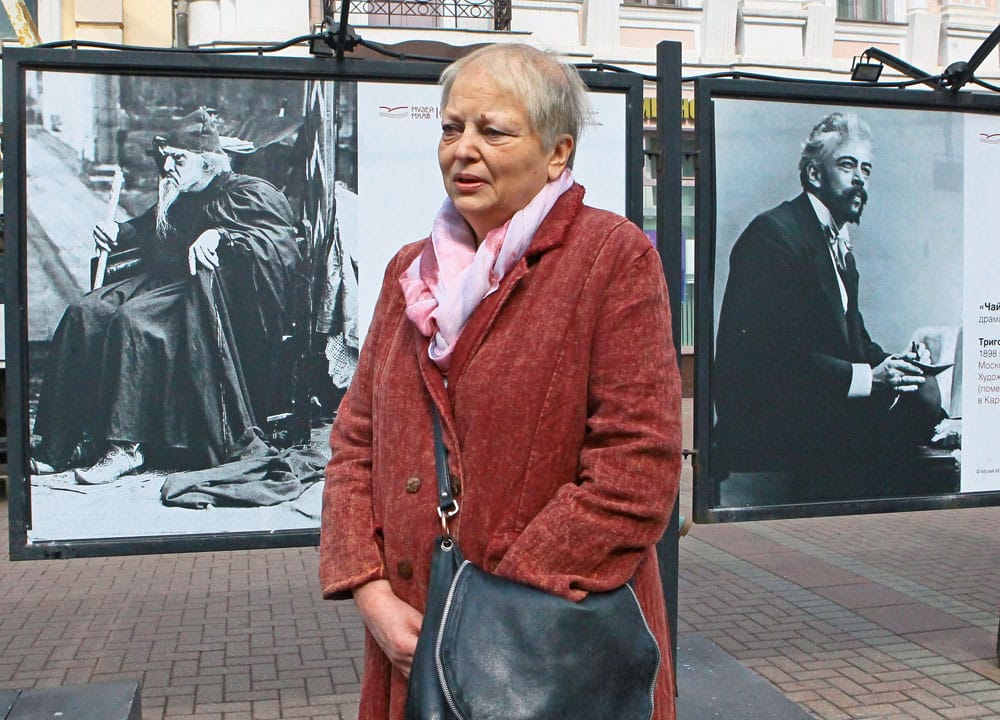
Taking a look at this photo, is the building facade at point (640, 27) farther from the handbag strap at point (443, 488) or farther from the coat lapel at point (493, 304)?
the handbag strap at point (443, 488)

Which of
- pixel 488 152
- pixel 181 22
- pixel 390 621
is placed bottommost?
pixel 390 621

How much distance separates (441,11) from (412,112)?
41.6 feet

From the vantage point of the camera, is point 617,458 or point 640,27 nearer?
point 617,458

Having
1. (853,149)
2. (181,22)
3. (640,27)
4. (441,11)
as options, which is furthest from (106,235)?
(640,27)

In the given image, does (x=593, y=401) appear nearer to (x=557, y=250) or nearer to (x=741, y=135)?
(x=557, y=250)

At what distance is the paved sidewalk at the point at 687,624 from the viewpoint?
4734 mm

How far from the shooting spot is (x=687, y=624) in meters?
5.82

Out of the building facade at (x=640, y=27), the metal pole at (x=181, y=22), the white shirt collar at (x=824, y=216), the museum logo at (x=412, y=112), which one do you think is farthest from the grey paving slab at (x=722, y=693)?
the metal pole at (x=181, y=22)

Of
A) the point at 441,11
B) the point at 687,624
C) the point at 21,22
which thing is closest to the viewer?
the point at 21,22

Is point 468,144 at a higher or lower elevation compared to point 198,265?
higher

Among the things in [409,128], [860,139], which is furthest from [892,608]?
[409,128]

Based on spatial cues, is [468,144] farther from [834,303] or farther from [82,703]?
[82,703]

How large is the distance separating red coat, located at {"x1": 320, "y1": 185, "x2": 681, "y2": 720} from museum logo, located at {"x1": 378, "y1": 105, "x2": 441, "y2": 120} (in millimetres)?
1788

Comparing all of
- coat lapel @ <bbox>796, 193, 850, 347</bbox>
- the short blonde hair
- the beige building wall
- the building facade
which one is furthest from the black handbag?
the beige building wall
